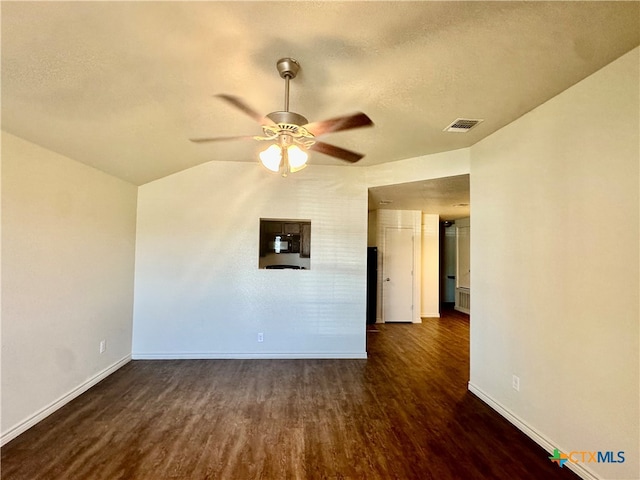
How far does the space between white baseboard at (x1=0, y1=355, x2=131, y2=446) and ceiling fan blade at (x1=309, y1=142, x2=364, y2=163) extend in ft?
10.8

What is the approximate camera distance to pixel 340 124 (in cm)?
271

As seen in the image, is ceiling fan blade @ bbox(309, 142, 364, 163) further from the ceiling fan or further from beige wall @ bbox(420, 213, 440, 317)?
beige wall @ bbox(420, 213, 440, 317)

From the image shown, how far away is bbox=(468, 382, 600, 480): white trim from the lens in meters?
1.97

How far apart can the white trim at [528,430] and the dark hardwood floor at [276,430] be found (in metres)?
0.06

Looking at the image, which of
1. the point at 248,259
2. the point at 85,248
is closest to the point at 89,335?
the point at 85,248

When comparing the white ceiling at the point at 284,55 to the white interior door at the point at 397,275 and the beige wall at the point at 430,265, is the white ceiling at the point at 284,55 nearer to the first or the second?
the white interior door at the point at 397,275

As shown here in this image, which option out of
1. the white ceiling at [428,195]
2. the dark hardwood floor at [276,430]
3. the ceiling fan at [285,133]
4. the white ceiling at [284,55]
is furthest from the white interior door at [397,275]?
the ceiling fan at [285,133]

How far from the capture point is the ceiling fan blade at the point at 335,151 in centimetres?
302

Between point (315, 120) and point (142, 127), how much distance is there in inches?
60.1

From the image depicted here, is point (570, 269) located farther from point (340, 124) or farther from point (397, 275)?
point (397, 275)

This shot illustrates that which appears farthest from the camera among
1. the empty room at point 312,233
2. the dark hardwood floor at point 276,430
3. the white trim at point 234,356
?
the white trim at point 234,356

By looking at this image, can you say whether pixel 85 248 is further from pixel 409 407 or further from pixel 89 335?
pixel 409 407

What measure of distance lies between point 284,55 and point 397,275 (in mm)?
5455

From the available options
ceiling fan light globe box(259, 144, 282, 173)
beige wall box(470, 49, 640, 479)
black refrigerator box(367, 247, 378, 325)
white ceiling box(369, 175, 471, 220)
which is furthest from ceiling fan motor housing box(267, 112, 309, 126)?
black refrigerator box(367, 247, 378, 325)
